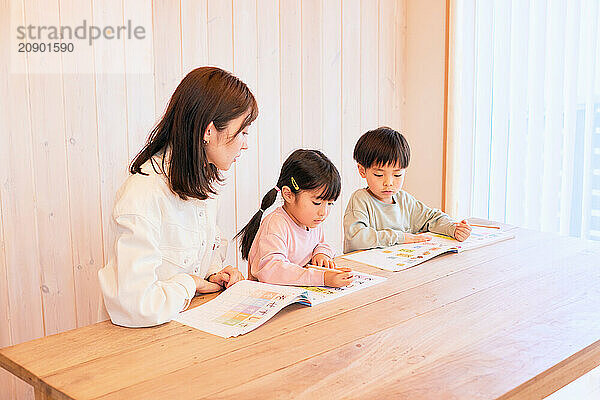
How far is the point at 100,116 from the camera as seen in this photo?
2.43 metres

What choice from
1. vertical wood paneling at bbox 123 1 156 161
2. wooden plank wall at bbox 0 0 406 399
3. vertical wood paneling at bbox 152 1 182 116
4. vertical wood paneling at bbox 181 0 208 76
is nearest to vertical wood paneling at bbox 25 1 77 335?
wooden plank wall at bbox 0 0 406 399

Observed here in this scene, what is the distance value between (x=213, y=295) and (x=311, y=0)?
1.97m

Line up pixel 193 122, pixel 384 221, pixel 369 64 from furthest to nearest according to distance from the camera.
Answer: pixel 369 64 < pixel 384 221 < pixel 193 122

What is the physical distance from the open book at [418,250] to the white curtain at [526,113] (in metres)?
0.81

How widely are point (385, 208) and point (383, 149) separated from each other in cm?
25

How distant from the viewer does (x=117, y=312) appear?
1378mm

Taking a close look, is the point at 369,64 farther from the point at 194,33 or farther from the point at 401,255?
the point at 401,255

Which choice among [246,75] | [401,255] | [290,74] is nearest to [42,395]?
[401,255]

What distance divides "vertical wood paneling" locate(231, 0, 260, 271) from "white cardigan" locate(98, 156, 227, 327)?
1.26 metres

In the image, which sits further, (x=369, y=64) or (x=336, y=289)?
(x=369, y=64)

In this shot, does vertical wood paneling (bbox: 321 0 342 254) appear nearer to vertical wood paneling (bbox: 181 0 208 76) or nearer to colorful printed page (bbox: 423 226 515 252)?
vertical wood paneling (bbox: 181 0 208 76)

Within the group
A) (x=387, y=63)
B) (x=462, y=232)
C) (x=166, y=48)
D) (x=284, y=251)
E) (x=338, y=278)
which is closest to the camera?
(x=338, y=278)

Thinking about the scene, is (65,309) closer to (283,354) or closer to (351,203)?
(351,203)

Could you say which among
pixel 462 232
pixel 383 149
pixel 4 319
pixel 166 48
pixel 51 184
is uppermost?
pixel 166 48
